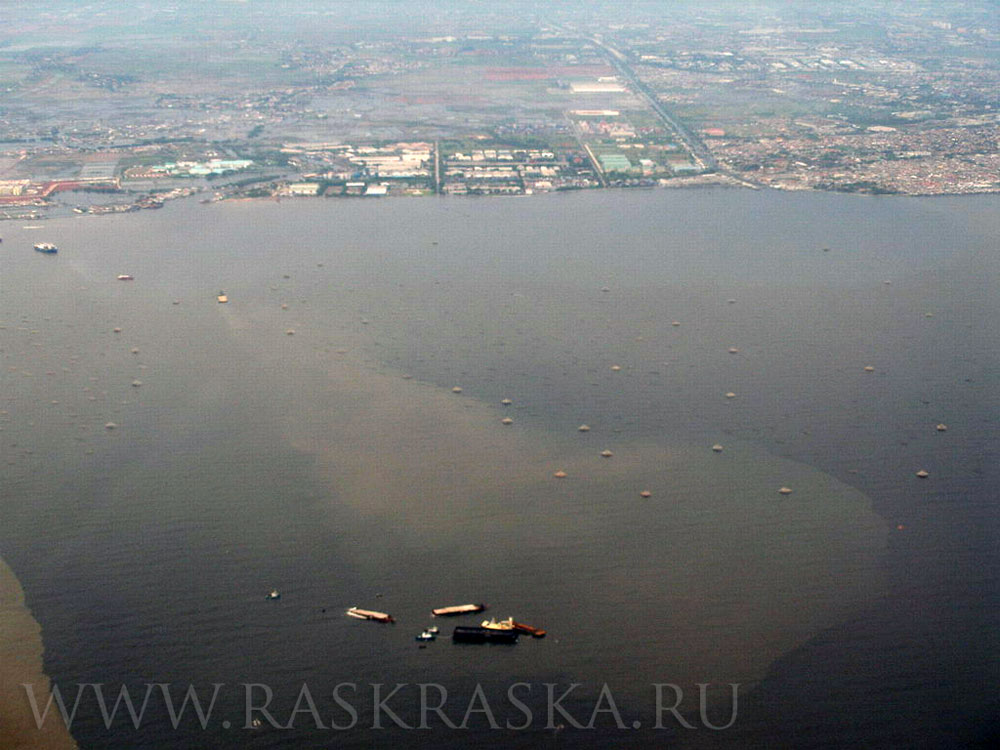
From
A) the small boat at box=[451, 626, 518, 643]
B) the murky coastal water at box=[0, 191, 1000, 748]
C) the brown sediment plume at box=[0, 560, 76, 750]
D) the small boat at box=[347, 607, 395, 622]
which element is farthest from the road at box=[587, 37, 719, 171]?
the brown sediment plume at box=[0, 560, 76, 750]

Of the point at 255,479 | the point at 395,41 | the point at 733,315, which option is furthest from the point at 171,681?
the point at 395,41

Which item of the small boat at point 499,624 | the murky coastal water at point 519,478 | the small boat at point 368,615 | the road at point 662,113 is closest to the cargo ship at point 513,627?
the small boat at point 499,624

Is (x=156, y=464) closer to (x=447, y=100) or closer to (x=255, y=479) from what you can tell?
(x=255, y=479)

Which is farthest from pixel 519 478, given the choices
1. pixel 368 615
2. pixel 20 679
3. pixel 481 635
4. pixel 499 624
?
pixel 20 679

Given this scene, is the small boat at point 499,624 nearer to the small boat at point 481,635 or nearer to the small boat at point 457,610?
the small boat at point 481,635

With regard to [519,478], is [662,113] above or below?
above

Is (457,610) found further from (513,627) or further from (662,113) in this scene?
(662,113)
